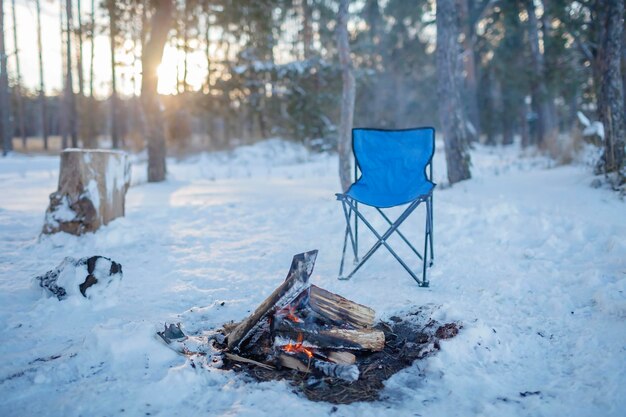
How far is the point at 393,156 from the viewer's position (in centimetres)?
379

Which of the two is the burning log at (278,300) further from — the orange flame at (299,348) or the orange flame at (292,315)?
the orange flame at (299,348)

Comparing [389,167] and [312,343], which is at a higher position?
[389,167]

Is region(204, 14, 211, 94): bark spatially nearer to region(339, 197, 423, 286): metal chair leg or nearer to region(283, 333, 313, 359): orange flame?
region(339, 197, 423, 286): metal chair leg

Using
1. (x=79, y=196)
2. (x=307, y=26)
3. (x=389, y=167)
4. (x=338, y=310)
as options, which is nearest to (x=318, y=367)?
(x=338, y=310)

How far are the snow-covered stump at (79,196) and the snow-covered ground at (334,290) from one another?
0.51ft

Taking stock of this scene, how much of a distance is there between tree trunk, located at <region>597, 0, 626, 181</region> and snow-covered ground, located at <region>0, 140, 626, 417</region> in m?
0.50

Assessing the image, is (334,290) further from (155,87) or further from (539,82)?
(539,82)

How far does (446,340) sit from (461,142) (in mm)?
5387

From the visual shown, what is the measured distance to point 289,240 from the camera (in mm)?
4531

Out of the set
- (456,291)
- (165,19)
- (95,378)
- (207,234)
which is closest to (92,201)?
(207,234)

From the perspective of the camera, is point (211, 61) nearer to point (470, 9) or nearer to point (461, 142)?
point (470, 9)

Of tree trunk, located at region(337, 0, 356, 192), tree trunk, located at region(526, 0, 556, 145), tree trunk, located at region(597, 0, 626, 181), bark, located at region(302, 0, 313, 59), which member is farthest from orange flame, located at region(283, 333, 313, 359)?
bark, located at region(302, 0, 313, 59)

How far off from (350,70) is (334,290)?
380cm

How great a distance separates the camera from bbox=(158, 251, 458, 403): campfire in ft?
6.70
